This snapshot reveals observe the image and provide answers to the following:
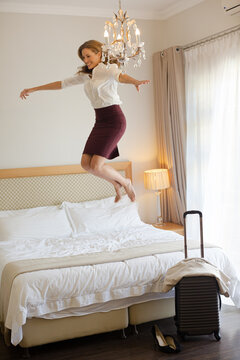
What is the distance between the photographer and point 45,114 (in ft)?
18.5

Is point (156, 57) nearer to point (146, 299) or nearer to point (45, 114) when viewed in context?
point (45, 114)

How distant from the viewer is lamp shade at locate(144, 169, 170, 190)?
5.83 meters

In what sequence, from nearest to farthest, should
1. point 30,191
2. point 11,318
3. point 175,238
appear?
point 11,318, point 175,238, point 30,191

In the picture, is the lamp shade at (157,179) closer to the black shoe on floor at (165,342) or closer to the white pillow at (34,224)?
the white pillow at (34,224)

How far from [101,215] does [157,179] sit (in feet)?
2.93

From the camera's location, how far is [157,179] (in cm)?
582

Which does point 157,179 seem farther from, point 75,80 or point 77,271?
point 75,80

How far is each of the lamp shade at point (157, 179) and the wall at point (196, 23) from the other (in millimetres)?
1600

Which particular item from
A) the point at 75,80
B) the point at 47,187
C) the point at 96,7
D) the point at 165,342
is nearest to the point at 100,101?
the point at 75,80

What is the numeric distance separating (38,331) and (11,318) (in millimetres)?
262

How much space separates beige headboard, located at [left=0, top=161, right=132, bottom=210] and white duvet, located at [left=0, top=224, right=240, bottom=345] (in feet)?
3.61

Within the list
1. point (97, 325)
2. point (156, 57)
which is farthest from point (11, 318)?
point (156, 57)

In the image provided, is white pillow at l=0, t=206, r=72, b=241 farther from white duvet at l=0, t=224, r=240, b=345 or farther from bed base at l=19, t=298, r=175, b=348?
bed base at l=19, t=298, r=175, b=348

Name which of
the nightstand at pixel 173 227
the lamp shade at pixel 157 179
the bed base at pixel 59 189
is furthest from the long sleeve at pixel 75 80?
the nightstand at pixel 173 227
